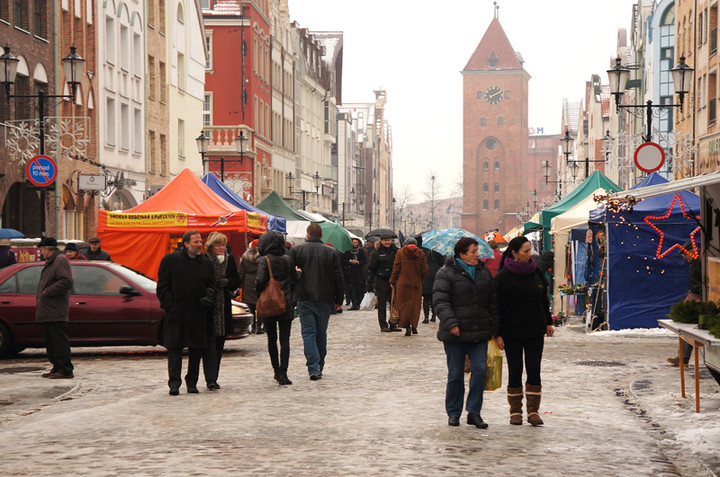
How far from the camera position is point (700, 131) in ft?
142

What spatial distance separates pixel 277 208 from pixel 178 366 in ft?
75.0

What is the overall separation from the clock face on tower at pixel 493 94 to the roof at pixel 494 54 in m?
2.81

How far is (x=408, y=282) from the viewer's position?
21859 mm

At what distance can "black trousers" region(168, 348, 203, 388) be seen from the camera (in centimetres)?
1280

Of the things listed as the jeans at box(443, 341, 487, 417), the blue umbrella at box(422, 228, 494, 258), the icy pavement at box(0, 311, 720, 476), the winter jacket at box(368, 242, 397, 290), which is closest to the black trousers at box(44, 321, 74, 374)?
the icy pavement at box(0, 311, 720, 476)

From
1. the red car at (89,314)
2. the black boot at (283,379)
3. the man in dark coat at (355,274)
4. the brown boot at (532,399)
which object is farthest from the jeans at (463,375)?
the man in dark coat at (355,274)

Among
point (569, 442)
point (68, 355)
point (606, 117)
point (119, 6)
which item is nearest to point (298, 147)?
point (606, 117)

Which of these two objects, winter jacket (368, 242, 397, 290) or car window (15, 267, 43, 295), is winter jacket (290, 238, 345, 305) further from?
winter jacket (368, 242, 397, 290)

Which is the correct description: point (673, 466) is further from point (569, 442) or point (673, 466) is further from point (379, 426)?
point (379, 426)

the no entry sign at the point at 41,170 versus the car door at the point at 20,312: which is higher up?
the no entry sign at the point at 41,170

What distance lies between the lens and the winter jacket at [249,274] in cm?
2233

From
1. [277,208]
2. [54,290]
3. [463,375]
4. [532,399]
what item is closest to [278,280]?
[54,290]

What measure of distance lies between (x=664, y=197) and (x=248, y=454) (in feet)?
51.5

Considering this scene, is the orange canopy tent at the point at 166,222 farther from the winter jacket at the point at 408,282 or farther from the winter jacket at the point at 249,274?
the winter jacket at the point at 408,282
